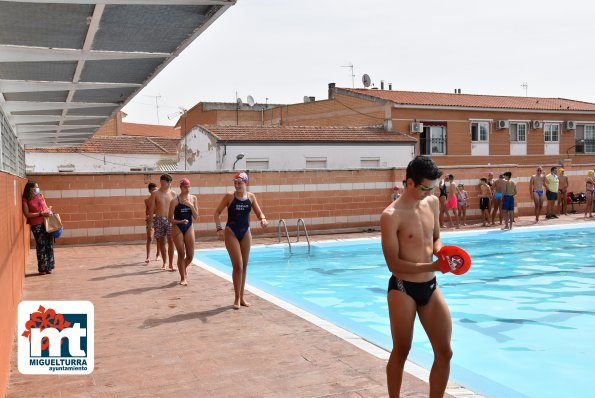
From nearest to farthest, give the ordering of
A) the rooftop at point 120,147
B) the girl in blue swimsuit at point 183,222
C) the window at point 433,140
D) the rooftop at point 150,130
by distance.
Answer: the girl in blue swimsuit at point 183,222, the window at point 433,140, the rooftop at point 120,147, the rooftop at point 150,130

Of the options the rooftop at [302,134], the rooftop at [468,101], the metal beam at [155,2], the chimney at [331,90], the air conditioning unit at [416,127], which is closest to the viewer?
the metal beam at [155,2]

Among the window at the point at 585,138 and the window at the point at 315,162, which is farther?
the window at the point at 585,138

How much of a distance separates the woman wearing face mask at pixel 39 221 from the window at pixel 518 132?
1271 inches

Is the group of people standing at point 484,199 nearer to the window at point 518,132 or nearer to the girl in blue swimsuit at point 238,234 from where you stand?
the girl in blue swimsuit at point 238,234

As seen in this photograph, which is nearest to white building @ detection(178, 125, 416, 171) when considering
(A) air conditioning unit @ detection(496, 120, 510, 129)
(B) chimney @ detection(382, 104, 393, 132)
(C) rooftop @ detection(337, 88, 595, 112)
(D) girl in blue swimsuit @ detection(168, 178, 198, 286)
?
(B) chimney @ detection(382, 104, 393, 132)

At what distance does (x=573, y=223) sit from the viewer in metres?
22.5

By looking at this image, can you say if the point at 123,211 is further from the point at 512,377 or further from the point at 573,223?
the point at 573,223

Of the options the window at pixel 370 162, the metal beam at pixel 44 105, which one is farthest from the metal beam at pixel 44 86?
the window at pixel 370 162

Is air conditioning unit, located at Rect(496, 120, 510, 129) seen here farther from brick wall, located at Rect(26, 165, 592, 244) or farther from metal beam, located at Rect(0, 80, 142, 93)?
metal beam, located at Rect(0, 80, 142, 93)

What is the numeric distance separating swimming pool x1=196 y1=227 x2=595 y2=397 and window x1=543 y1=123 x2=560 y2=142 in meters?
20.9

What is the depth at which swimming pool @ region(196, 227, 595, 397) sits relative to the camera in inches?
280

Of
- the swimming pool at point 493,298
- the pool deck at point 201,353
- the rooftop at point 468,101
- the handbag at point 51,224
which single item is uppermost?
the rooftop at point 468,101

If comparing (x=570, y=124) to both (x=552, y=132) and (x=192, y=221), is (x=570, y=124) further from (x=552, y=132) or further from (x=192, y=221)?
(x=192, y=221)

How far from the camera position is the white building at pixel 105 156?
40562 millimetres
